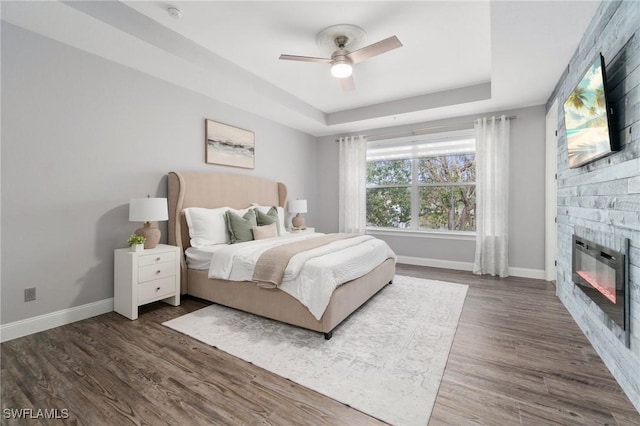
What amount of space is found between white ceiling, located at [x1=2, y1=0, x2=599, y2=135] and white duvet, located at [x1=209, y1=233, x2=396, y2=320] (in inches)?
81.6

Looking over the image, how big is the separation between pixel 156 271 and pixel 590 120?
12.8 ft

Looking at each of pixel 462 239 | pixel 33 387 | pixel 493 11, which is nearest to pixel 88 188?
pixel 33 387

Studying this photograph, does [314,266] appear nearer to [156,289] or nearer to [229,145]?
[156,289]

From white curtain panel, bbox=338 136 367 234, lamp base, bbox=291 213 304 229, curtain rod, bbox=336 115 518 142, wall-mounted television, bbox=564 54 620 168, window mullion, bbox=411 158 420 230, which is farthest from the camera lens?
white curtain panel, bbox=338 136 367 234

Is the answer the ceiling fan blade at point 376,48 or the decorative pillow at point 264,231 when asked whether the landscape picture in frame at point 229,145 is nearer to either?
the decorative pillow at point 264,231

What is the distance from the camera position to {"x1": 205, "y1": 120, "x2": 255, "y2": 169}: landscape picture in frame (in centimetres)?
407

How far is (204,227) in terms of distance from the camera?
138 inches

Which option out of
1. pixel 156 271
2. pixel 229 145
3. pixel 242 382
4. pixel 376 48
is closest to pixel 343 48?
pixel 376 48

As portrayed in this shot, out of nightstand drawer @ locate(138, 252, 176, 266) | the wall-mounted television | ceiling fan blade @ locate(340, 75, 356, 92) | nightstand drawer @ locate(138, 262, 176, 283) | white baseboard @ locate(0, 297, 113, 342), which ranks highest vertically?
ceiling fan blade @ locate(340, 75, 356, 92)

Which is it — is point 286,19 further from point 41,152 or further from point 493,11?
point 41,152

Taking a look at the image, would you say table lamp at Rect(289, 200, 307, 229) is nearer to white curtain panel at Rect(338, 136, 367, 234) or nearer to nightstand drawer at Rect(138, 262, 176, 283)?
white curtain panel at Rect(338, 136, 367, 234)

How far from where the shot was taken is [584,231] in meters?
2.43

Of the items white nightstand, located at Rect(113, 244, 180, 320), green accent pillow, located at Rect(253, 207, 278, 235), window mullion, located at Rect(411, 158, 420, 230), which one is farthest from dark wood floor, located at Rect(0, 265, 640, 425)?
window mullion, located at Rect(411, 158, 420, 230)

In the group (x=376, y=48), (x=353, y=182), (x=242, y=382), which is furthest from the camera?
(x=353, y=182)
